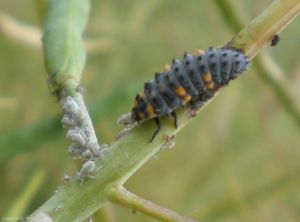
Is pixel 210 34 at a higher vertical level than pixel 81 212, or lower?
higher

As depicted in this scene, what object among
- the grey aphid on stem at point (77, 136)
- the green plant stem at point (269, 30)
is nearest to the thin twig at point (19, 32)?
the green plant stem at point (269, 30)

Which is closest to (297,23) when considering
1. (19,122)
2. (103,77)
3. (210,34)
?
(210,34)

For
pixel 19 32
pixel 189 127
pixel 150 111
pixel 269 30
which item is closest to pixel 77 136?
pixel 150 111

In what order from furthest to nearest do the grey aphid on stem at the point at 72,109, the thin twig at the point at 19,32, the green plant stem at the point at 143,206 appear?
the thin twig at the point at 19,32 → the grey aphid on stem at the point at 72,109 → the green plant stem at the point at 143,206

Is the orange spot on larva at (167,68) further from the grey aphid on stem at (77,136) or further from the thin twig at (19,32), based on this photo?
the thin twig at (19,32)

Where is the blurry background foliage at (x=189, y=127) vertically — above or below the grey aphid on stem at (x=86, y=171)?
above

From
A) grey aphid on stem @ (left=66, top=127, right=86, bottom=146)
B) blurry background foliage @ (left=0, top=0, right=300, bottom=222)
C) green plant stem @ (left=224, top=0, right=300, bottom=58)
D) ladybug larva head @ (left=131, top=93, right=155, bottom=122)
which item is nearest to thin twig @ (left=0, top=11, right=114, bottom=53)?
blurry background foliage @ (left=0, top=0, right=300, bottom=222)

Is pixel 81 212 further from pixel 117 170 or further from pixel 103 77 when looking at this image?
pixel 103 77
